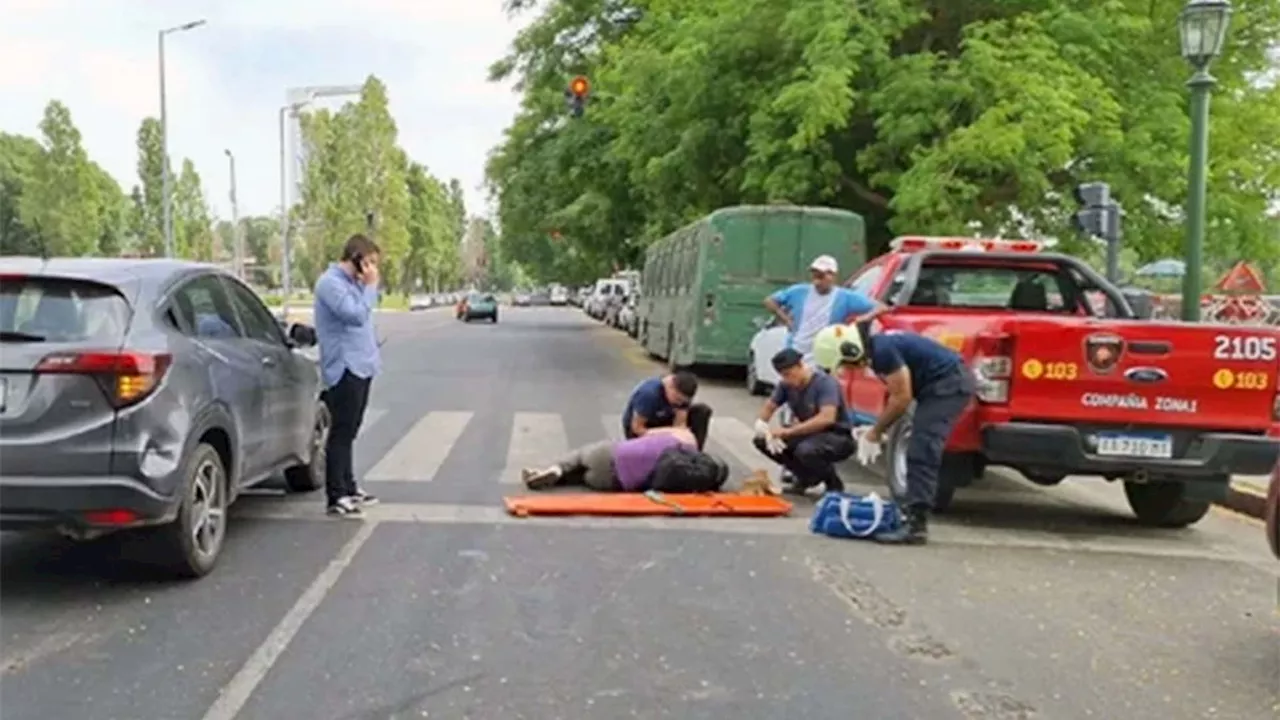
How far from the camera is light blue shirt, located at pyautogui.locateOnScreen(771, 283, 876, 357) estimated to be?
9.84m

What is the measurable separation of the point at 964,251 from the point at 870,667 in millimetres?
5294

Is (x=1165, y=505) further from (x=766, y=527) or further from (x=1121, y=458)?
(x=766, y=527)

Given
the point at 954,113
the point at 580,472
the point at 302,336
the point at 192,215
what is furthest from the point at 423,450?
the point at 192,215

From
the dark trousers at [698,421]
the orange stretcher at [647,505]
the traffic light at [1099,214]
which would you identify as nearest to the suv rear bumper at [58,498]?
the orange stretcher at [647,505]

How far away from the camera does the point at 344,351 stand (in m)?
A: 7.74

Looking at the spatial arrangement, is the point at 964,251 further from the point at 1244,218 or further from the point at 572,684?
the point at 1244,218

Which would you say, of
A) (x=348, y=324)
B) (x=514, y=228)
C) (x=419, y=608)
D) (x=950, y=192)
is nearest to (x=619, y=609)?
(x=419, y=608)

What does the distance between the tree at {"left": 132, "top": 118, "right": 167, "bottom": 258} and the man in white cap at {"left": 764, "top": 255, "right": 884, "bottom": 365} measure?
81975 millimetres

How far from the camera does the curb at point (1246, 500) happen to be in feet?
30.4

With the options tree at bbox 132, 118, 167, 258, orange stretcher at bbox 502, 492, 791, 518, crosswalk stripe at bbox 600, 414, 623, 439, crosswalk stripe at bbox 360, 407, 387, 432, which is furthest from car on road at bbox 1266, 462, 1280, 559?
tree at bbox 132, 118, 167, 258

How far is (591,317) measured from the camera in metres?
61.3

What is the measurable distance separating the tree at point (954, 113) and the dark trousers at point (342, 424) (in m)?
12.3

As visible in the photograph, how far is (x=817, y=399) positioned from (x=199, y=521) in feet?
14.2

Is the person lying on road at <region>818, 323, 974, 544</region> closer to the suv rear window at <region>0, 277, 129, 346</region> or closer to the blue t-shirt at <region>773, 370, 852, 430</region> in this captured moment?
the blue t-shirt at <region>773, 370, 852, 430</region>
